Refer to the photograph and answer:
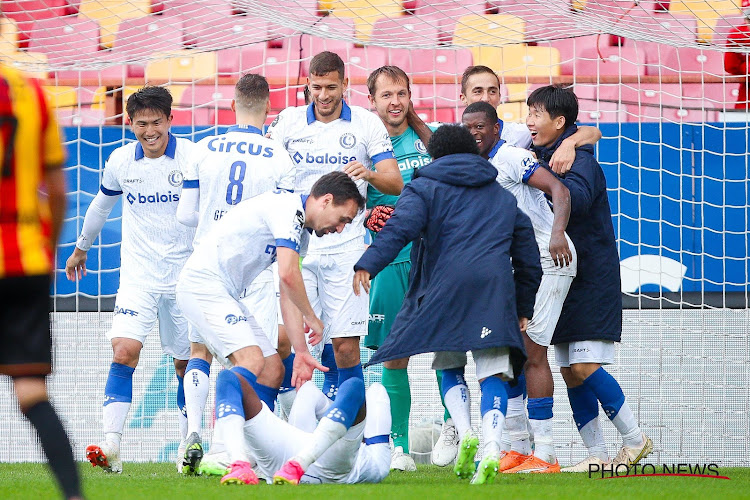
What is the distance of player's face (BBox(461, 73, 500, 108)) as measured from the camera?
6.20 m

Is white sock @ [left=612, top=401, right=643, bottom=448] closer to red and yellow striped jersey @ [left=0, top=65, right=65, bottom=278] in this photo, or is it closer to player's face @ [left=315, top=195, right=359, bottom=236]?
player's face @ [left=315, top=195, right=359, bottom=236]

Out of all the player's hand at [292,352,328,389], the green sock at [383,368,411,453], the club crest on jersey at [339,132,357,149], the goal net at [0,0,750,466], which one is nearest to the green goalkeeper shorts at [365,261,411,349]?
the green sock at [383,368,411,453]

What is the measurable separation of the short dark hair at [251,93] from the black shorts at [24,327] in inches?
111

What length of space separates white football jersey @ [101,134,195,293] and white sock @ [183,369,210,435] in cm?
73

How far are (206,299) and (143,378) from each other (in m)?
3.02

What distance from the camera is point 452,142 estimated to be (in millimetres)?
4840

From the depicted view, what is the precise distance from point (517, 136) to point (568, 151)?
1.68 ft

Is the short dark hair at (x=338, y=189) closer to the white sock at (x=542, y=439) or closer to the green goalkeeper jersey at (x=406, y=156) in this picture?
the green goalkeeper jersey at (x=406, y=156)

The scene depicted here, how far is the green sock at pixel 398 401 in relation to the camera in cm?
574

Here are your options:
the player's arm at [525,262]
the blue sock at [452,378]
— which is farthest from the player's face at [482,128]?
the blue sock at [452,378]

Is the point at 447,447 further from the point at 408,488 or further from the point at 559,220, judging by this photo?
the point at 408,488

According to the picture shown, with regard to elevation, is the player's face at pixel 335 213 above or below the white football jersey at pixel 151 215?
above

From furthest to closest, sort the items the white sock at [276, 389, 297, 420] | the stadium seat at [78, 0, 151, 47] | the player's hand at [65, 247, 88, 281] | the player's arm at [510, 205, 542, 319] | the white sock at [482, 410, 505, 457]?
the stadium seat at [78, 0, 151, 47], the player's hand at [65, 247, 88, 281], the white sock at [276, 389, 297, 420], the player's arm at [510, 205, 542, 319], the white sock at [482, 410, 505, 457]

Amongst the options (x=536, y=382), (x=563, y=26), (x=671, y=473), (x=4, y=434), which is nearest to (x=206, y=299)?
(x=536, y=382)
